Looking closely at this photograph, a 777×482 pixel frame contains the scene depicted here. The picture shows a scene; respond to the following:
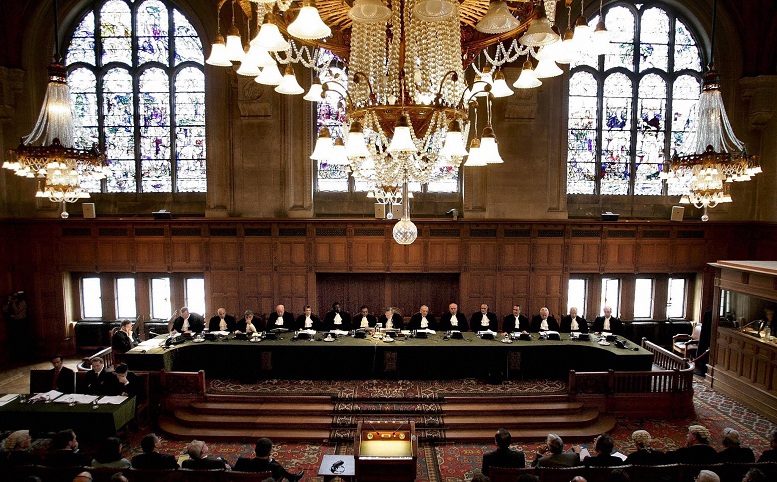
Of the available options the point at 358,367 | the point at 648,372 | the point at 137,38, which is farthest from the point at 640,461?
the point at 137,38

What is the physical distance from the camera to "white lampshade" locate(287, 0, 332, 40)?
12.0ft

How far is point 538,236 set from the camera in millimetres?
12609

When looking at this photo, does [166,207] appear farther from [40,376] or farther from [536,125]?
[536,125]

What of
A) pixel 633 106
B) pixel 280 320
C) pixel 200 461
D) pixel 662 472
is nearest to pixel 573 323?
pixel 662 472

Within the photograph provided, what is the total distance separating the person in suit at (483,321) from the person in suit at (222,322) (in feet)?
18.9

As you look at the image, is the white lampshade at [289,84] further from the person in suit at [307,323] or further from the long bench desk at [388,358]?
the person in suit at [307,323]

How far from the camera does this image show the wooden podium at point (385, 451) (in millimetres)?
6090

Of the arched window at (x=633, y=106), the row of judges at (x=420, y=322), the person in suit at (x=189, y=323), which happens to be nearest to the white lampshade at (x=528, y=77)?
the row of judges at (x=420, y=322)

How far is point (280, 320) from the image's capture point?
38.5 feet

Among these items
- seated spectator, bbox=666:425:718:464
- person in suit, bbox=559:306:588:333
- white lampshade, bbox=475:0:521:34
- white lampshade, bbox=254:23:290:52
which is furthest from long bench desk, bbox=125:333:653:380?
A: white lampshade, bbox=475:0:521:34

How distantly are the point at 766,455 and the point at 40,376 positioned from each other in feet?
36.6

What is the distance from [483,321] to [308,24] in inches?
363

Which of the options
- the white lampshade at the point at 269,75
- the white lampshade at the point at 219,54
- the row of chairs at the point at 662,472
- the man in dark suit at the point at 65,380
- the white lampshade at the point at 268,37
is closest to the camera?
the white lampshade at the point at 268,37

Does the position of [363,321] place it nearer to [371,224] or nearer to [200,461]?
[371,224]
